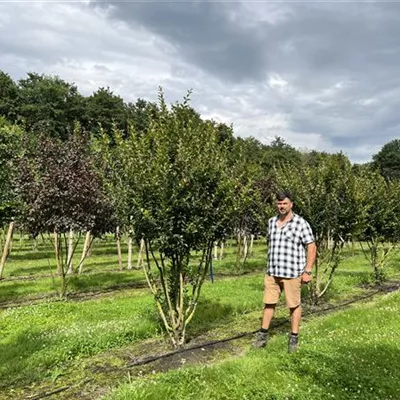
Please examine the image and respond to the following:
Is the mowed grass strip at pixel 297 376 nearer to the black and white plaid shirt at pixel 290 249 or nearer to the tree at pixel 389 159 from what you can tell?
the black and white plaid shirt at pixel 290 249

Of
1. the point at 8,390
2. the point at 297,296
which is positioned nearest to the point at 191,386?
the point at 297,296

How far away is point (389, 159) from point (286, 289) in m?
99.3

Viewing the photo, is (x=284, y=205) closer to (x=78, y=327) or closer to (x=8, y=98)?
(x=78, y=327)

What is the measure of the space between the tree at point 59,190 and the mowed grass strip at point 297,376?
7984 mm

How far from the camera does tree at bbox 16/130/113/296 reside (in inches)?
523

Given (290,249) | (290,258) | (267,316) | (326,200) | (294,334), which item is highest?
(326,200)

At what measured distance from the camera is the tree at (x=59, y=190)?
13.3 metres

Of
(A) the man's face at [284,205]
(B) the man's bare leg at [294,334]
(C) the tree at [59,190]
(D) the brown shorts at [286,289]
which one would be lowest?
(B) the man's bare leg at [294,334]

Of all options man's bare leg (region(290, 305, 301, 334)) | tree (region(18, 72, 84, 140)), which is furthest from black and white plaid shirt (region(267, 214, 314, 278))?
tree (region(18, 72, 84, 140))

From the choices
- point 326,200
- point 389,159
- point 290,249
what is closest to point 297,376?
point 290,249

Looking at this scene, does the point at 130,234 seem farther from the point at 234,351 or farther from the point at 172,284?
the point at 234,351

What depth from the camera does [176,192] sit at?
7.97m

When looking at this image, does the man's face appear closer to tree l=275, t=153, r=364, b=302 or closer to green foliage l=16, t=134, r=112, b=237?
tree l=275, t=153, r=364, b=302

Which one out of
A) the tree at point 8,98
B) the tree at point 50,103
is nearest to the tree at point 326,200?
the tree at point 50,103
